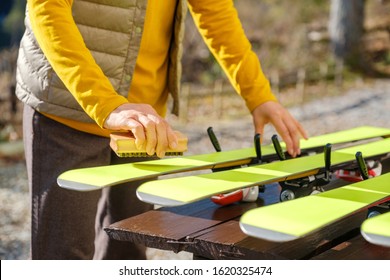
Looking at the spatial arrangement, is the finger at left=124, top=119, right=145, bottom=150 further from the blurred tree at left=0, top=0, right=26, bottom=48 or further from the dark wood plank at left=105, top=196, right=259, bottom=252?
the blurred tree at left=0, top=0, right=26, bottom=48

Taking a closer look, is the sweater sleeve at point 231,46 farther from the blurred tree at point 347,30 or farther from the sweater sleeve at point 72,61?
the blurred tree at point 347,30

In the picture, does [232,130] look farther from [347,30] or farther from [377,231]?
[377,231]

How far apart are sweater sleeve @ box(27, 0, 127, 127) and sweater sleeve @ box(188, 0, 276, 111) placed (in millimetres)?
727

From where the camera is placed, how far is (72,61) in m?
2.04

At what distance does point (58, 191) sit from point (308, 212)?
106 centimetres

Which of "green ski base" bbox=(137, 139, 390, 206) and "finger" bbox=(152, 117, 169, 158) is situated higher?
"finger" bbox=(152, 117, 169, 158)

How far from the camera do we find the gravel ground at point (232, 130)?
4844mm

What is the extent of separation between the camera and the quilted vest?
2.33 meters

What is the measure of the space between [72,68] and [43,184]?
22.2 inches

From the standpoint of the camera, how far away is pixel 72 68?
2.04 m

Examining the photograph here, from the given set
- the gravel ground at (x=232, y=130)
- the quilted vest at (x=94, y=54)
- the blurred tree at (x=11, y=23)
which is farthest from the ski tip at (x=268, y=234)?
the blurred tree at (x=11, y=23)

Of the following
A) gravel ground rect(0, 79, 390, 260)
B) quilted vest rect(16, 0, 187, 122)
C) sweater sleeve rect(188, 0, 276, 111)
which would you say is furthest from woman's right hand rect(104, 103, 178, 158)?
gravel ground rect(0, 79, 390, 260)

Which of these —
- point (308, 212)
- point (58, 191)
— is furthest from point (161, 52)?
point (308, 212)
